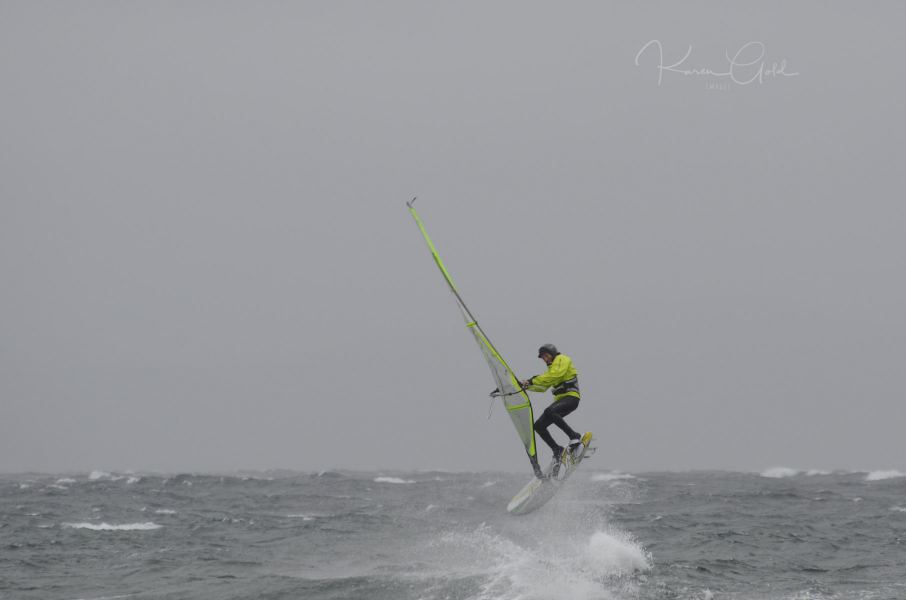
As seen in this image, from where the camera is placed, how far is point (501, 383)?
1683 cm

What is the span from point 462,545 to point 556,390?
225 inches

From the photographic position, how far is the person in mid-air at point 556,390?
15648 mm

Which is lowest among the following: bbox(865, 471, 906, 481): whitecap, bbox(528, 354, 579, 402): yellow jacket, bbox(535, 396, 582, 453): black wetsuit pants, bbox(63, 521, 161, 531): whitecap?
bbox(865, 471, 906, 481): whitecap

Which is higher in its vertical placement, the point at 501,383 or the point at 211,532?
the point at 501,383

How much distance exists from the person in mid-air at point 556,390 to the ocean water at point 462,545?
2.01m

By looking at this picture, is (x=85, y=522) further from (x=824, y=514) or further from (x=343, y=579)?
(x=824, y=514)

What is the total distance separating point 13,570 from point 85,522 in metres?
8.26

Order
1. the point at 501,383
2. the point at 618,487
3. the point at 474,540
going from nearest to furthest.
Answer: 1. the point at 501,383
2. the point at 474,540
3. the point at 618,487

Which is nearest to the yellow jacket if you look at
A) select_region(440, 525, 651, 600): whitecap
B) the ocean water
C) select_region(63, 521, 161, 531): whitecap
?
Answer: select_region(440, 525, 651, 600): whitecap

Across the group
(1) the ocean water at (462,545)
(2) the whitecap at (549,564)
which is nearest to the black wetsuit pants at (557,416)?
(2) the whitecap at (549,564)

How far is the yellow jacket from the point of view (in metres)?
15.6

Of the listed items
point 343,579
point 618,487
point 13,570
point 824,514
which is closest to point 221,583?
point 343,579

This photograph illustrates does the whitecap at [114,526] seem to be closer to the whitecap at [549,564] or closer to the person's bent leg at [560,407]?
the whitecap at [549,564]

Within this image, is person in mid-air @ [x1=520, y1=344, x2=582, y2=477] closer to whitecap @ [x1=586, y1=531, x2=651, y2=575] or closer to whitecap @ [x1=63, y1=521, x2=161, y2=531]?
whitecap @ [x1=586, y1=531, x2=651, y2=575]
